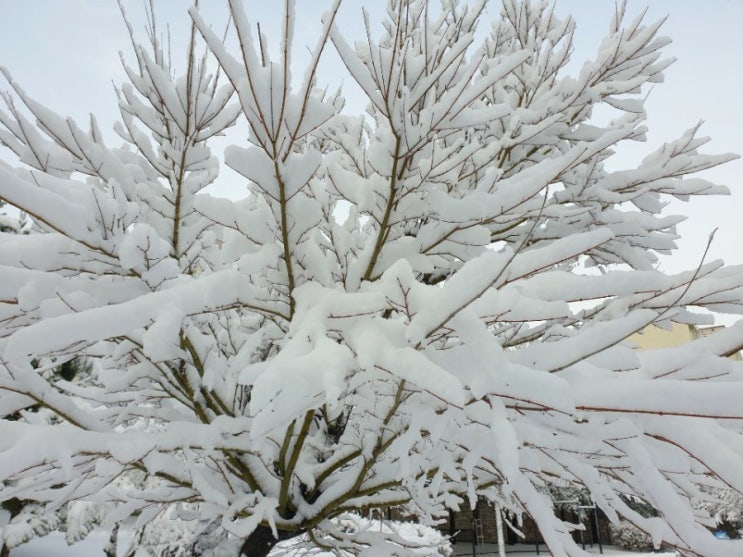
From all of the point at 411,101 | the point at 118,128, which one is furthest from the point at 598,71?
the point at 118,128

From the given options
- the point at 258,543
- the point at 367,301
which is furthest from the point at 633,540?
the point at 367,301

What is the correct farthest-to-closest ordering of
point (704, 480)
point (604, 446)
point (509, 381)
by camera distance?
point (704, 480) < point (604, 446) < point (509, 381)

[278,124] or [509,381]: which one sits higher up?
[278,124]

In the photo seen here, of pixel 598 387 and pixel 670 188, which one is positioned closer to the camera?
pixel 598 387

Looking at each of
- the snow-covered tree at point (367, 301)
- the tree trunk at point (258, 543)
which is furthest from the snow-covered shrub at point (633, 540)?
the snow-covered tree at point (367, 301)

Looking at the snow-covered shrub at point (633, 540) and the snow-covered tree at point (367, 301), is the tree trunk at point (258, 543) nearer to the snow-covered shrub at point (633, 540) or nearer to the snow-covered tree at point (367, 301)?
the snow-covered tree at point (367, 301)

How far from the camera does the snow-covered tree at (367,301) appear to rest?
1.02 m

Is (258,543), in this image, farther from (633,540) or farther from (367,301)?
(633,540)

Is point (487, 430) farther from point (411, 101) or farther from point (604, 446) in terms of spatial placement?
point (411, 101)

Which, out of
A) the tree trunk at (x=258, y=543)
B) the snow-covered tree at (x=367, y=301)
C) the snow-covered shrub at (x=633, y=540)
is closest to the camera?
the snow-covered tree at (x=367, y=301)

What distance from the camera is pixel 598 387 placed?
104cm

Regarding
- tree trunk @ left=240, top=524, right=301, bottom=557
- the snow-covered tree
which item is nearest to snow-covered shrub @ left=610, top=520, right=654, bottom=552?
tree trunk @ left=240, top=524, right=301, bottom=557

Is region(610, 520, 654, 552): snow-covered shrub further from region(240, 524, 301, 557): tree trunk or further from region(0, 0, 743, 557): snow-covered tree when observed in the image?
region(0, 0, 743, 557): snow-covered tree

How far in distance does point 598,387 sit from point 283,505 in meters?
1.78
